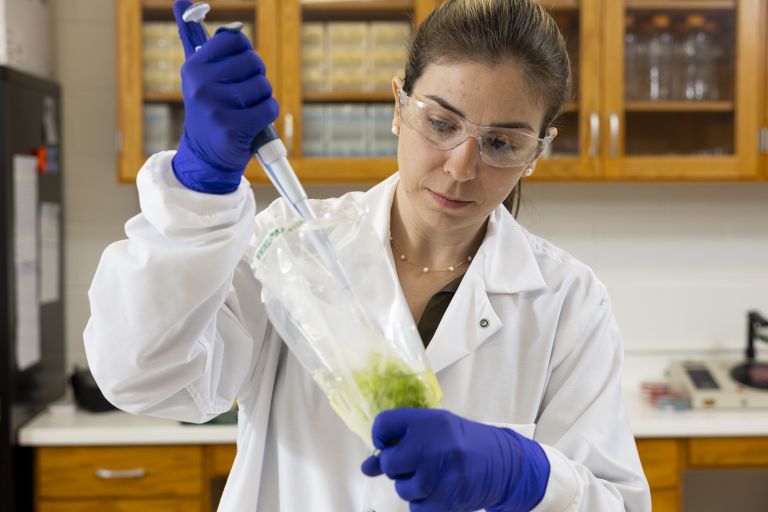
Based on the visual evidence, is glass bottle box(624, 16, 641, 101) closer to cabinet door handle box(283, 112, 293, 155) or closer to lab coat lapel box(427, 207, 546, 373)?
cabinet door handle box(283, 112, 293, 155)

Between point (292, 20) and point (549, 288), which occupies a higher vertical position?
point (292, 20)

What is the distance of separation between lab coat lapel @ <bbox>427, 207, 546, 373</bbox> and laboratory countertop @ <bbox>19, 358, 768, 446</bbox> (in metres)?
1.20

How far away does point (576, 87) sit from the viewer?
9.27 feet

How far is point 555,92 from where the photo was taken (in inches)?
53.7

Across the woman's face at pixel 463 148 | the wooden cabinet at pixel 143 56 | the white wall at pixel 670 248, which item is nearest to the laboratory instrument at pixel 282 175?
the woman's face at pixel 463 148

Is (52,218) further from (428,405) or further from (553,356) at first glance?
(428,405)

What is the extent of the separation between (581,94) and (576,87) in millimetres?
32

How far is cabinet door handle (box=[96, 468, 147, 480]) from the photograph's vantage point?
2516 mm

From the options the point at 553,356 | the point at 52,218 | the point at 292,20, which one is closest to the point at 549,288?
the point at 553,356

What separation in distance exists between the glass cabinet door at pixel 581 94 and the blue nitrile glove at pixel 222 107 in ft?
6.20

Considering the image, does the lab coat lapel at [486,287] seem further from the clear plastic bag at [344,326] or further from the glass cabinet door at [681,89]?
the glass cabinet door at [681,89]

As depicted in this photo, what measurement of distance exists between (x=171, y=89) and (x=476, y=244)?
1.53 meters

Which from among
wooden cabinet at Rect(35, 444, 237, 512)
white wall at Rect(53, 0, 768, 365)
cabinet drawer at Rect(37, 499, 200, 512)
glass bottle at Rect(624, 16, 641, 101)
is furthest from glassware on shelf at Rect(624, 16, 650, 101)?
cabinet drawer at Rect(37, 499, 200, 512)

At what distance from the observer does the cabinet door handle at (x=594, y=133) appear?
2.80m
